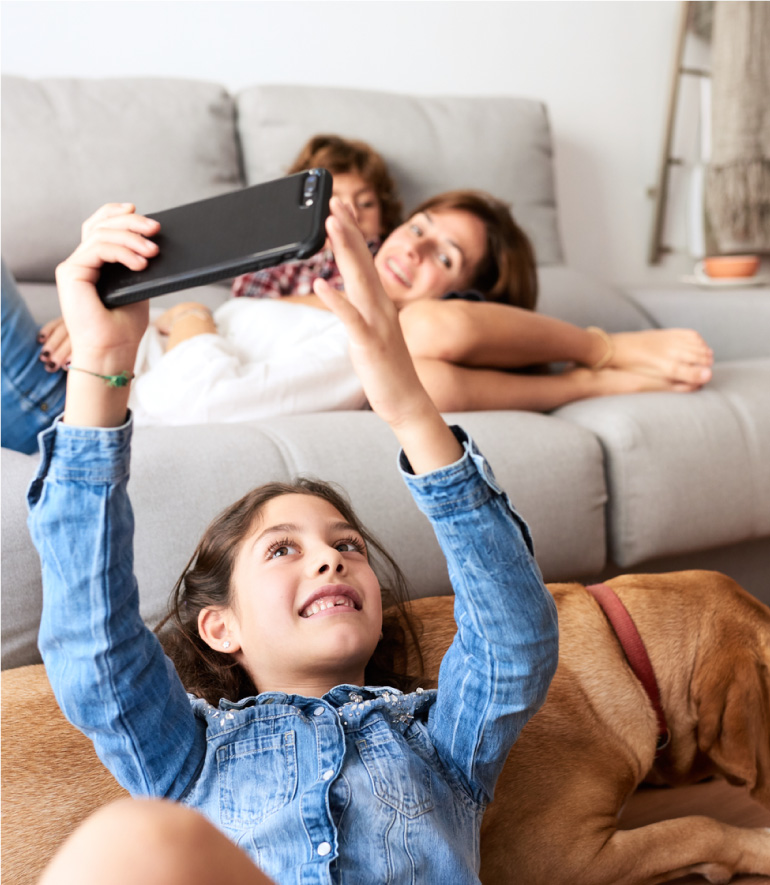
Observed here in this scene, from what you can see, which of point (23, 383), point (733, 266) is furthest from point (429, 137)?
point (23, 383)

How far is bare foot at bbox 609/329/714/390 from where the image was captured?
5.01ft

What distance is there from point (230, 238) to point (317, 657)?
364mm

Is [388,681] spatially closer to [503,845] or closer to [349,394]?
[503,845]

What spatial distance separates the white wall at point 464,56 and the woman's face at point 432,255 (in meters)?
0.97

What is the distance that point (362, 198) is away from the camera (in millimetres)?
1954

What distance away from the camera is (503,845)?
2.82 ft

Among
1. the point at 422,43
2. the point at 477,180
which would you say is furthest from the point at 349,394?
the point at 422,43

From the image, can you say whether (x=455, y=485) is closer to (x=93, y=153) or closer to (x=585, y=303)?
(x=93, y=153)

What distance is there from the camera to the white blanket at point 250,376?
4.25ft

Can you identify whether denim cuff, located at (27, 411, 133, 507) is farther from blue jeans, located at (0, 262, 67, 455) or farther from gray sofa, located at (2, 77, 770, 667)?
blue jeans, located at (0, 262, 67, 455)

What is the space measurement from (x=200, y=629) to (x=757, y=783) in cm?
60

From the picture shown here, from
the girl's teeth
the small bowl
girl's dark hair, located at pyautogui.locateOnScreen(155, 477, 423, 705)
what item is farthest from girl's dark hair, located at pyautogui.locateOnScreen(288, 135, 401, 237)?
the girl's teeth

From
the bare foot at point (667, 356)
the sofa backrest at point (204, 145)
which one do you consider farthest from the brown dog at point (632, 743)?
the sofa backrest at point (204, 145)

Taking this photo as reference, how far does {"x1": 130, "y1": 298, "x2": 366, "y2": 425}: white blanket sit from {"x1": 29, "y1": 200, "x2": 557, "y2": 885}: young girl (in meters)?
0.58
